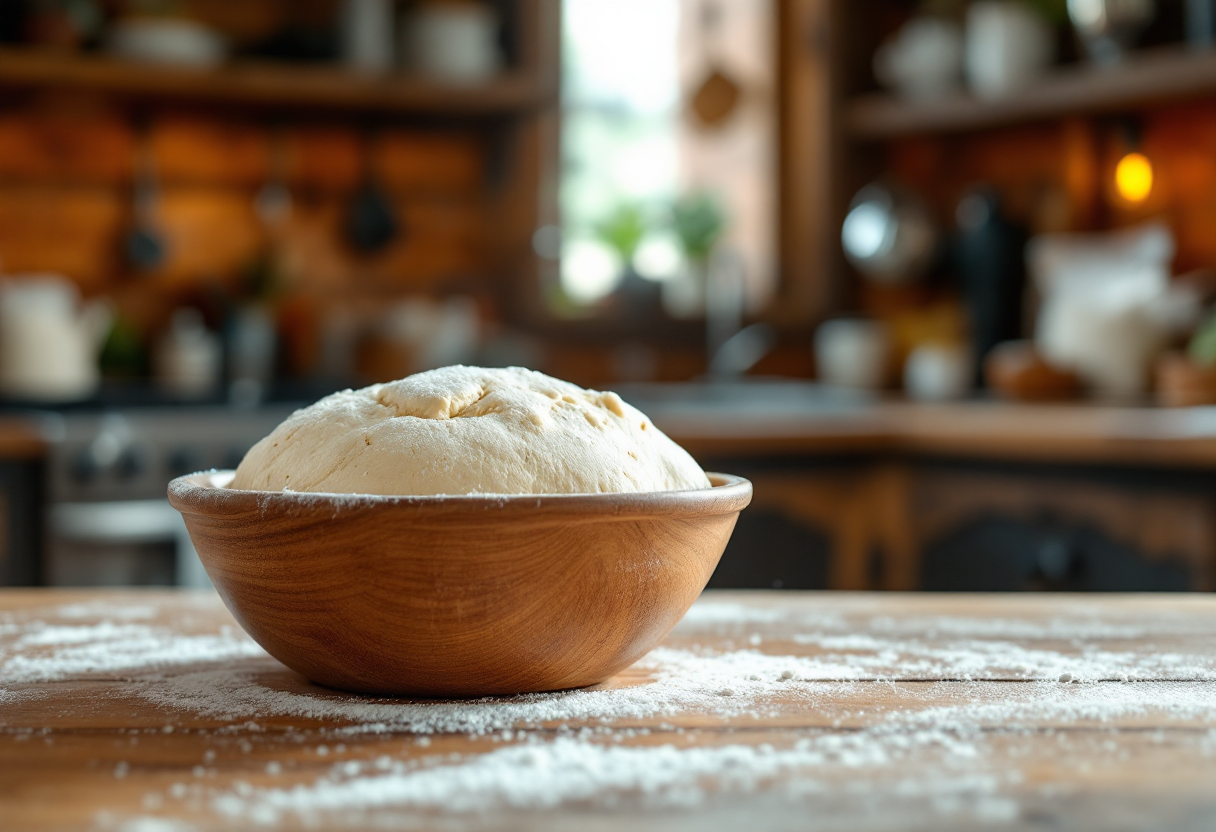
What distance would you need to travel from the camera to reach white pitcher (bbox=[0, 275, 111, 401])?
2.64 meters

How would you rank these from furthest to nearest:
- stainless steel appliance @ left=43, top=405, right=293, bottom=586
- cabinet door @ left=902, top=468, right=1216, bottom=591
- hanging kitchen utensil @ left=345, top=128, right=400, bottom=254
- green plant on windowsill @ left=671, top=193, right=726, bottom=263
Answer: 1. green plant on windowsill @ left=671, top=193, right=726, bottom=263
2. hanging kitchen utensil @ left=345, top=128, right=400, bottom=254
3. stainless steel appliance @ left=43, top=405, right=293, bottom=586
4. cabinet door @ left=902, top=468, right=1216, bottom=591

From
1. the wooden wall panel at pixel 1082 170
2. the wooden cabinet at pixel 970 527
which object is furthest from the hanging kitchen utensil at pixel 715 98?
the wooden cabinet at pixel 970 527

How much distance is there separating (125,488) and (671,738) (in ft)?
6.40

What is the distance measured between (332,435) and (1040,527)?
1702 mm

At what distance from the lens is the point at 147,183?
318cm

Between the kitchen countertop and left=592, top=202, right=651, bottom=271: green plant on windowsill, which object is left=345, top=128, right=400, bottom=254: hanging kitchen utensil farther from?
the kitchen countertop

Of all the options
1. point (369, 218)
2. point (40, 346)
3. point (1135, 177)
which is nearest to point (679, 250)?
point (369, 218)

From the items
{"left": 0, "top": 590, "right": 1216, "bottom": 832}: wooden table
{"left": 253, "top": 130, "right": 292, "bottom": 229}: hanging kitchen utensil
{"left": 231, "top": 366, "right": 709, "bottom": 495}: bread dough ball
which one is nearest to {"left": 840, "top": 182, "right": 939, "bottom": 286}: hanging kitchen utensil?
{"left": 253, "top": 130, "right": 292, "bottom": 229}: hanging kitchen utensil

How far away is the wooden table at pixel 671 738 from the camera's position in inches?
18.1

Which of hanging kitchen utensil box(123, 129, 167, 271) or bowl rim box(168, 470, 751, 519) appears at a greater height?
hanging kitchen utensil box(123, 129, 167, 271)

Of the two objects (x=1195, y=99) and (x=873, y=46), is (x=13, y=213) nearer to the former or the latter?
(x=873, y=46)

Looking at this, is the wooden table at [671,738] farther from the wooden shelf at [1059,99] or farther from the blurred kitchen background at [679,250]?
the wooden shelf at [1059,99]

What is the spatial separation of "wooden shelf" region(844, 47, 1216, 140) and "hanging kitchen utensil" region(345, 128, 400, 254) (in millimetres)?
1196

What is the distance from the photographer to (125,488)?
230 cm
